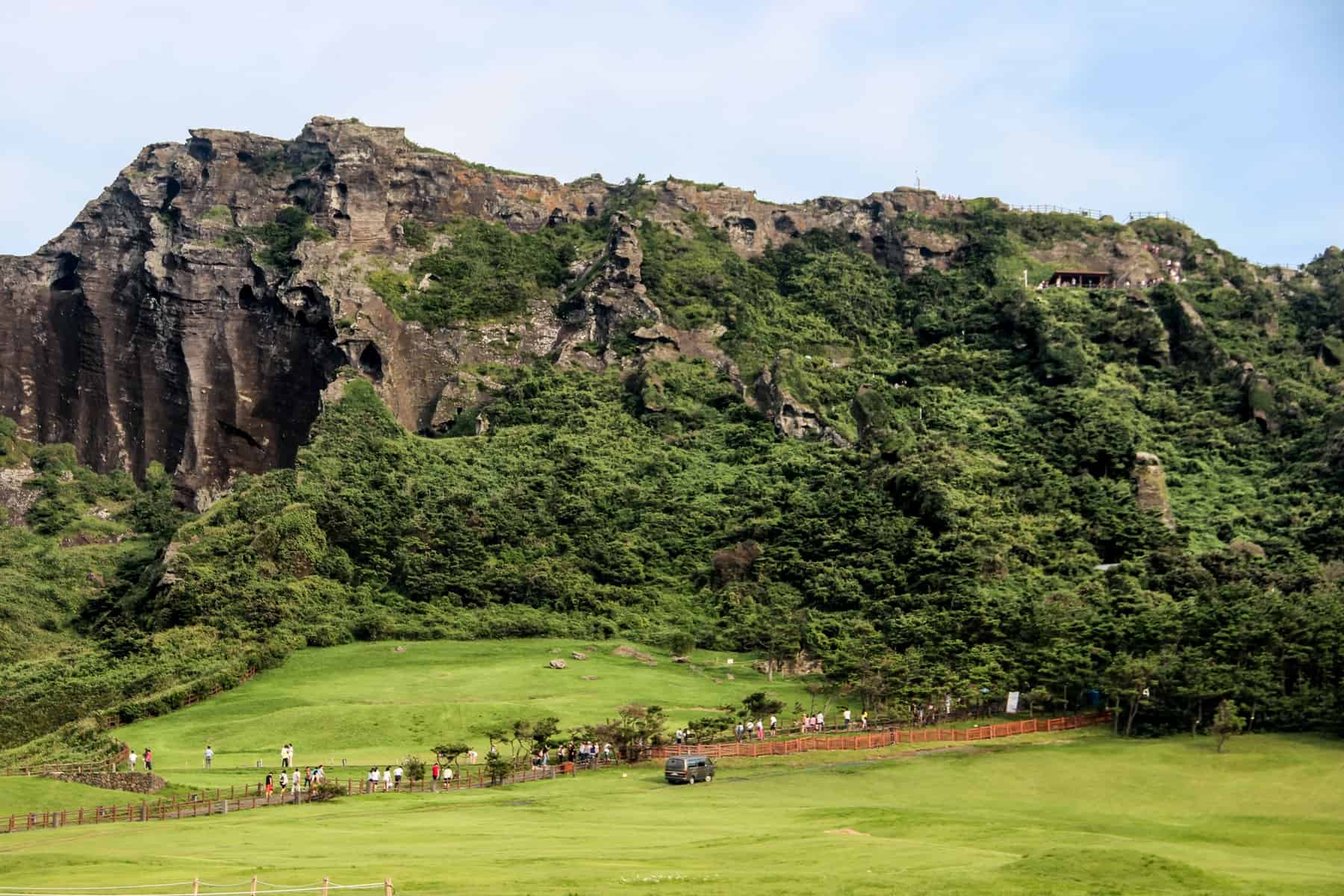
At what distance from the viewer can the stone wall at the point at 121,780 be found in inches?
2482

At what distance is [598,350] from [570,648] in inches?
2065

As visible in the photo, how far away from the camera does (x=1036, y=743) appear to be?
7625 centimetres

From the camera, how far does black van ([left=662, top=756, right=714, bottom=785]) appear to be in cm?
6556

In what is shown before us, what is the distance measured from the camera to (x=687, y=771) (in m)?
65.5

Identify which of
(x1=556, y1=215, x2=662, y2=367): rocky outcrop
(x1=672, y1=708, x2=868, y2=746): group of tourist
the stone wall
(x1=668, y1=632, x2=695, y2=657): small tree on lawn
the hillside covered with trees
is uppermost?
(x1=556, y1=215, x2=662, y2=367): rocky outcrop

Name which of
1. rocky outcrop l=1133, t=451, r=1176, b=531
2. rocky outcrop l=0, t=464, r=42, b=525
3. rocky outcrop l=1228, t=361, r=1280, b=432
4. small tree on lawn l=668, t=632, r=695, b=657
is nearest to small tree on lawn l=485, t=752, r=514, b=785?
small tree on lawn l=668, t=632, r=695, b=657

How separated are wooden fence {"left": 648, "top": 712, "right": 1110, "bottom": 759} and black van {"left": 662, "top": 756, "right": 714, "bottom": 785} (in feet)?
11.3

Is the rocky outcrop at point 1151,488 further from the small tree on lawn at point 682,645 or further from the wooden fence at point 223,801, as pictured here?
the wooden fence at point 223,801

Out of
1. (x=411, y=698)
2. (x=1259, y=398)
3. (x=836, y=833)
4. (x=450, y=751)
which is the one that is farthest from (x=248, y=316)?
(x=836, y=833)

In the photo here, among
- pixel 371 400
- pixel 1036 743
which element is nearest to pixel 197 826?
pixel 1036 743

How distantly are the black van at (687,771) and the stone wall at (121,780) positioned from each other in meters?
20.8

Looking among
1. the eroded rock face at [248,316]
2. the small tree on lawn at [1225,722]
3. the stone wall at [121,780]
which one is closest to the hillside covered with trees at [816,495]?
the small tree on lawn at [1225,722]

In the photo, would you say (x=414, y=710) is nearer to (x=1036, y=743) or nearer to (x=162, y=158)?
(x=1036, y=743)

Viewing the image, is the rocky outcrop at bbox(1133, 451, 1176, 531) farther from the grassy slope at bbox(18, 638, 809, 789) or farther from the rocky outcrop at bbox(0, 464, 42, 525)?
the rocky outcrop at bbox(0, 464, 42, 525)
